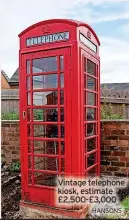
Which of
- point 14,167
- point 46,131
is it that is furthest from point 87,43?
point 14,167

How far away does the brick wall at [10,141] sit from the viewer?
19.0ft

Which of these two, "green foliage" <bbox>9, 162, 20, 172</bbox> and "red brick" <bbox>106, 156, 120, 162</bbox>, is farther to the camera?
"green foliage" <bbox>9, 162, 20, 172</bbox>

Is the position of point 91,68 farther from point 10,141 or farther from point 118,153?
point 10,141

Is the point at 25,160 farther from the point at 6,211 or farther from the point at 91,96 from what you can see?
the point at 91,96

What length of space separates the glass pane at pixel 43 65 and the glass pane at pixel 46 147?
101 centimetres

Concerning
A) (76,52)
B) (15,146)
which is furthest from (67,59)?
(15,146)

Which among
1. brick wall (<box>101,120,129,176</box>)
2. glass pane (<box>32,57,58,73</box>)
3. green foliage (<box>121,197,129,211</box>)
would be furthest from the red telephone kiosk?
green foliage (<box>121,197,129,211</box>)

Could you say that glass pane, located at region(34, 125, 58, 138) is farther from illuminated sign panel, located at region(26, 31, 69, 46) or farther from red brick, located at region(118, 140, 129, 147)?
red brick, located at region(118, 140, 129, 147)

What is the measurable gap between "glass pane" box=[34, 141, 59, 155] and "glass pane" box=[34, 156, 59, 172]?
0.33ft

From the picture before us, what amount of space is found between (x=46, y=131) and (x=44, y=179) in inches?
25.7

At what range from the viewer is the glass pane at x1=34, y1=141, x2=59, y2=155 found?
4075 millimetres

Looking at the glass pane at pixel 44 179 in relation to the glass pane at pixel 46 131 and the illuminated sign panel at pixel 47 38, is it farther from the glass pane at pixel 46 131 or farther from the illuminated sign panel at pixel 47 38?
the illuminated sign panel at pixel 47 38

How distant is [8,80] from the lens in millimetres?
19609

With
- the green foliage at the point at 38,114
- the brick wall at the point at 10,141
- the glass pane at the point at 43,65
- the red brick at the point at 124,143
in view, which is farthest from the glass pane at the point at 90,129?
the brick wall at the point at 10,141
